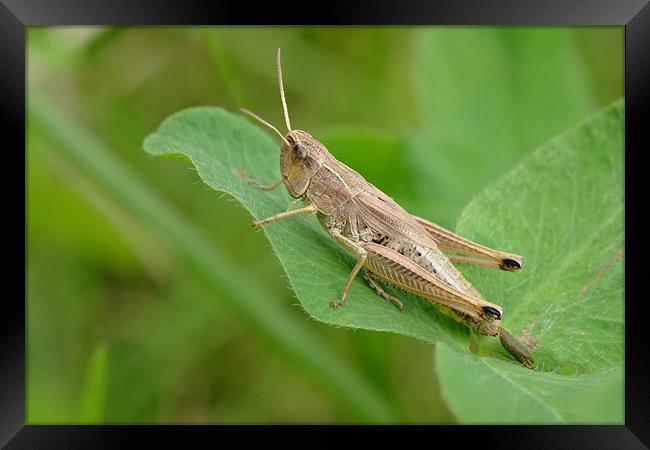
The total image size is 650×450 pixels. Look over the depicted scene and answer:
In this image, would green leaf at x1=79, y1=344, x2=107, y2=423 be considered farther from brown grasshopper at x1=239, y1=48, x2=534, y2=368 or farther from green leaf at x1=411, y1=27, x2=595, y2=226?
green leaf at x1=411, y1=27, x2=595, y2=226

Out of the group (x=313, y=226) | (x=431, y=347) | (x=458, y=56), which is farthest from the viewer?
(x=458, y=56)

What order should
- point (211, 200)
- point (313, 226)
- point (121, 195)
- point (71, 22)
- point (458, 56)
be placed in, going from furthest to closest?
point (458, 56) < point (211, 200) < point (121, 195) < point (313, 226) < point (71, 22)

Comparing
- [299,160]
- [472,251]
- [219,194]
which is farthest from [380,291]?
[219,194]

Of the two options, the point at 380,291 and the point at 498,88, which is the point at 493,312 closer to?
the point at 380,291

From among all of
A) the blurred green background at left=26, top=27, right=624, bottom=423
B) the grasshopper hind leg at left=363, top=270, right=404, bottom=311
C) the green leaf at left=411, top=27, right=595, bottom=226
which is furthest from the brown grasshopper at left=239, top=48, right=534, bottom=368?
the green leaf at left=411, top=27, right=595, bottom=226

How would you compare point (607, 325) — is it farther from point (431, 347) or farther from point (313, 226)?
point (431, 347)

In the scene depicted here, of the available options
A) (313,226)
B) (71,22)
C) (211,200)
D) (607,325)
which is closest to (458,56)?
(211,200)

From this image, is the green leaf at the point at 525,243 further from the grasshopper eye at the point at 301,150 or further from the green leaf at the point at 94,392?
the green leaf at the point at 94,392
